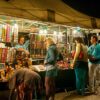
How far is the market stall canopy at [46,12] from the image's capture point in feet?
11.2

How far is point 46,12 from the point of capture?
154 inches

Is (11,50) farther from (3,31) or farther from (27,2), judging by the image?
(27,2)

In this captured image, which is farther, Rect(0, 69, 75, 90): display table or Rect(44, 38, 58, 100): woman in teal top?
Rect(0, 69, 75, 90): display table

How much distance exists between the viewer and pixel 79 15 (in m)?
4.84

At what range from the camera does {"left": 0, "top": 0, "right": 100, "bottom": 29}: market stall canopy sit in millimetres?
3416

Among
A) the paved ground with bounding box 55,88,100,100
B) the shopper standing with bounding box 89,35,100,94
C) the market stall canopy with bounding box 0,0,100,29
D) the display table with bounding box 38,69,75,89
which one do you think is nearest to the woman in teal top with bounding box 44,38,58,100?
the market stall canopy with bounding box 0,0,100,29

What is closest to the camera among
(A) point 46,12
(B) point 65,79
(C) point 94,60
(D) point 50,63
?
(D) point 50,63

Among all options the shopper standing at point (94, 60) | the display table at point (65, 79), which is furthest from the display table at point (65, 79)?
the shopper standing at point (94, 60)

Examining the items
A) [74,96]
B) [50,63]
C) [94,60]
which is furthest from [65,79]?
[50,63]

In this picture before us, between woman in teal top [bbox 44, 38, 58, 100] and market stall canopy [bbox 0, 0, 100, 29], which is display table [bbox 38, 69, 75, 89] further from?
market stall canopy [bbox 0, 0, 100, 29]

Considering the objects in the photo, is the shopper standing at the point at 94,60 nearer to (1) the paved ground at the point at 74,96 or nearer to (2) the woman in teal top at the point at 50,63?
(1) the paved ground at the point at 74,96

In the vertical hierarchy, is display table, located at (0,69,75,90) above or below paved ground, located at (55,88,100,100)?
above

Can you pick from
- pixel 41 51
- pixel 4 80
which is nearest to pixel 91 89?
pixel 41 51

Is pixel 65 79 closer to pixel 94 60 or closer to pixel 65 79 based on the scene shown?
pixel 65 79
